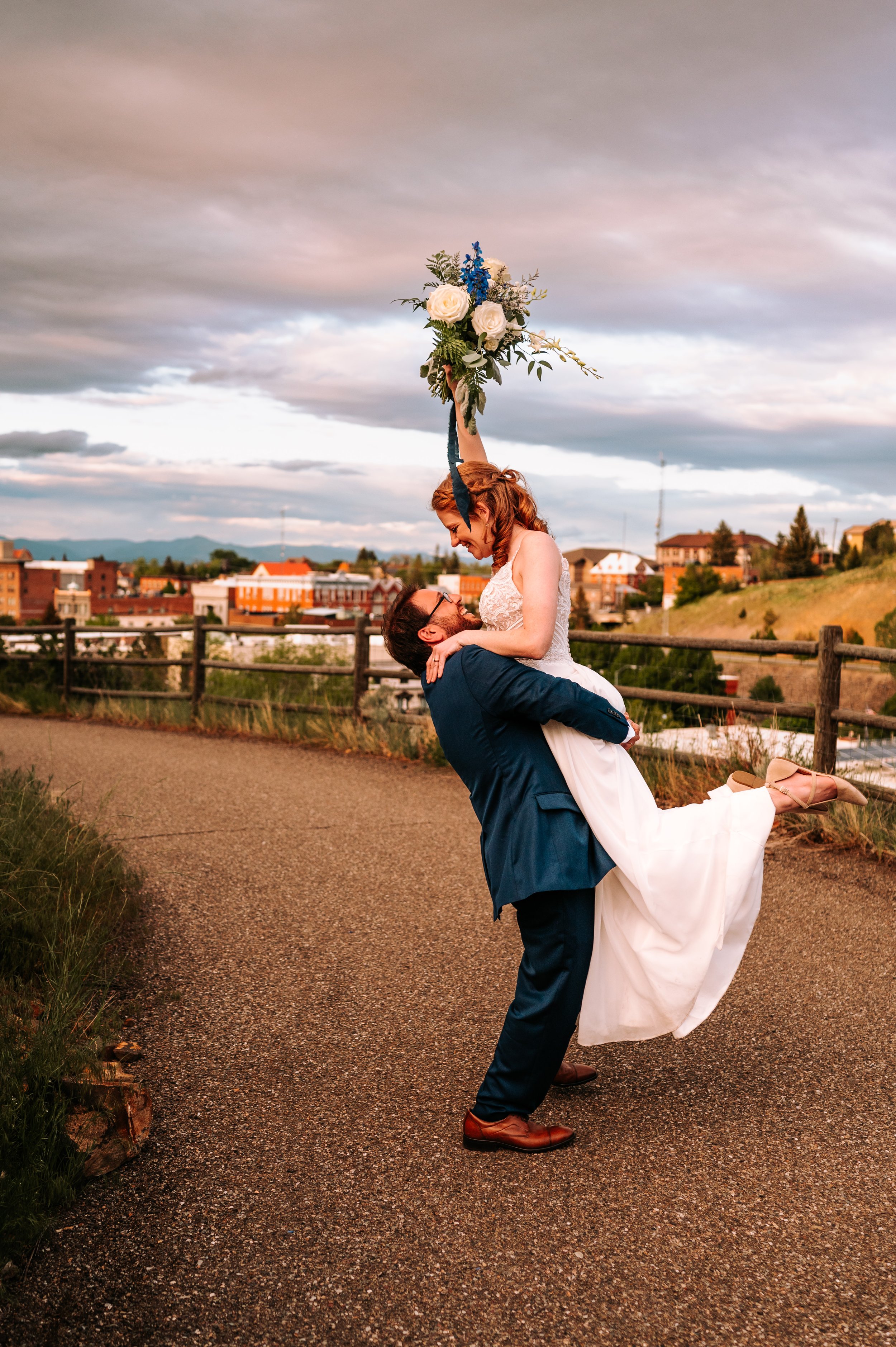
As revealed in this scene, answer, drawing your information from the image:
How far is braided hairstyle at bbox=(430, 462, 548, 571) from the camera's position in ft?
9.98

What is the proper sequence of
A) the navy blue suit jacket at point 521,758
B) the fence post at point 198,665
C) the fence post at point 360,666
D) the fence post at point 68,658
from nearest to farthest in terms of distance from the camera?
the navy blue suit jacket at point 521,758, the fence post at point 360,666, the fence post at point 198,665, the fence post at point 68,658

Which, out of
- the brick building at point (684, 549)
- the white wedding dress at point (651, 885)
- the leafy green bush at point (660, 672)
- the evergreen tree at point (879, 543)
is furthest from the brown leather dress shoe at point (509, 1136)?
the brick building at point (684, 549)

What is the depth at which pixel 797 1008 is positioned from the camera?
4133 millimetres

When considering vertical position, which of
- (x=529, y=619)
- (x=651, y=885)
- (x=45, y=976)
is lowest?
(x=45, y=976)

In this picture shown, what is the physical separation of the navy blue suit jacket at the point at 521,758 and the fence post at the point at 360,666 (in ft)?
26.3

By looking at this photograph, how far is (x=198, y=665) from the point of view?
1323cm

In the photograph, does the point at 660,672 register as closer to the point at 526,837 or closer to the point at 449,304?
the point at 449,304

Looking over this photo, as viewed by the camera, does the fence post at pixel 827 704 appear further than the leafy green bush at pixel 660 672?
No

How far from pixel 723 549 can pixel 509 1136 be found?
129 metres

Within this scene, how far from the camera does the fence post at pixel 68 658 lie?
49.2ft

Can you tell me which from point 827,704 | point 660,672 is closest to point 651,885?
point 827,704

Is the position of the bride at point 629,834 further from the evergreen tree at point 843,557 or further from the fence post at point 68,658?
the evergreen tree at point 843,557

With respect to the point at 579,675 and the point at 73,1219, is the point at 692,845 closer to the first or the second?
the point at 579,675

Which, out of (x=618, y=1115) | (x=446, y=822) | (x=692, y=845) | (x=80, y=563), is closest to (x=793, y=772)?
(x=692, y=845)
